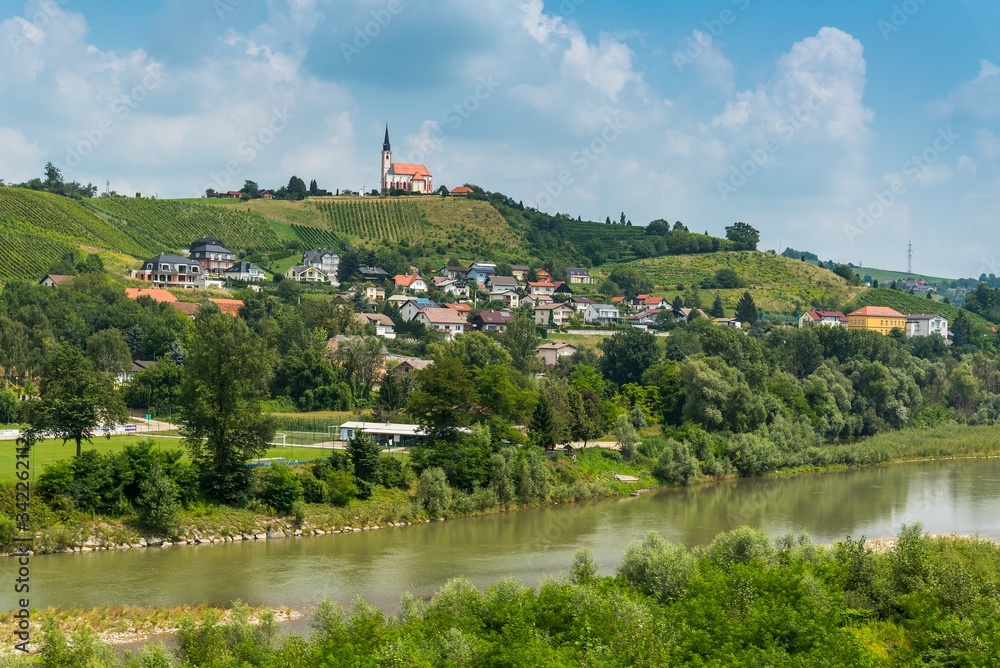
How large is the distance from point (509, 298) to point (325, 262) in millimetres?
16216

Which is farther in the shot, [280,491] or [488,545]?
[280,491]

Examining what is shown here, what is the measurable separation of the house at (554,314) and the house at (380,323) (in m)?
14.0

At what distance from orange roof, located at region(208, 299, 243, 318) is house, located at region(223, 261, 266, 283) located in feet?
37.3

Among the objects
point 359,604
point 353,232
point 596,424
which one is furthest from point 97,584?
point 353,232

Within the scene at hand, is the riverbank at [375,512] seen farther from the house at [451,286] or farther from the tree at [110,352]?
the house at [451,286]

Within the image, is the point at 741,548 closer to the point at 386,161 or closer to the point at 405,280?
the point at 405,280

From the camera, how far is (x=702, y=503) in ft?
132

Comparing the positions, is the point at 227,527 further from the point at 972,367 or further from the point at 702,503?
the point at 972,367

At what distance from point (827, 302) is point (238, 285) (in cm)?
5428

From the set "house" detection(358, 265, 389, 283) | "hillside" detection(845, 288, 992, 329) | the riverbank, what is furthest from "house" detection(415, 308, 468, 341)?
"hillside" detection(845, 288, 992, 329)

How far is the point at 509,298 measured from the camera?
91188mm

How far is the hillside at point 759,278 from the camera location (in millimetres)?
97875

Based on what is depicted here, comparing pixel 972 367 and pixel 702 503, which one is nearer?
pixel 702 503

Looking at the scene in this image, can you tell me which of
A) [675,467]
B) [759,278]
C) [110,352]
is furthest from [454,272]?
[675,467]
